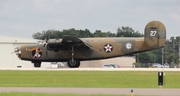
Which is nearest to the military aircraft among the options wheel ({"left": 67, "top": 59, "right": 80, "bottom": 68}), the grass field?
wheel ({"left": 67, "top": 59, "right": 80, "bottom": 68})

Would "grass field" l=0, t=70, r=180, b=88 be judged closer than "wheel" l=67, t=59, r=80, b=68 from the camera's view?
Yes

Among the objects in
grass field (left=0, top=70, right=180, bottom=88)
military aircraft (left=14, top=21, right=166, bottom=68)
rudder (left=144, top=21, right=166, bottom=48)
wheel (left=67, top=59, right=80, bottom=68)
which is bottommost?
grass field (left=0, top=70, right=180, bottom=88)

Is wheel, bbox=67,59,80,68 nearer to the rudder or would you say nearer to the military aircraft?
the military aircraft

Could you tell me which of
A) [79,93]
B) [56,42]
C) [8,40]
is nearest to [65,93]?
[79,93]

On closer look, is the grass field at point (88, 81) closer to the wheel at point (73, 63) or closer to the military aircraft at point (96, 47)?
the military aircraft at point (96, 47)

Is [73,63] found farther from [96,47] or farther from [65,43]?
[96,47]

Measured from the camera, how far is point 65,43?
186 ft

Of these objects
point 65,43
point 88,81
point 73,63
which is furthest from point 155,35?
point 88,81

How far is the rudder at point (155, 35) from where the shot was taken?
190 feet

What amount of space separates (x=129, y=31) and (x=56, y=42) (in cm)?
9444

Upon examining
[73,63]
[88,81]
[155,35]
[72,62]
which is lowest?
[88,81]

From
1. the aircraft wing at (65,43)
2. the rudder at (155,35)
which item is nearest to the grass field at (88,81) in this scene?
the aircraft wing at (65,43)

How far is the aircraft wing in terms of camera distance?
56441 mm

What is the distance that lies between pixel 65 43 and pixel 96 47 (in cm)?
395
